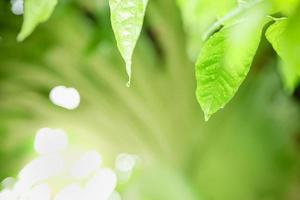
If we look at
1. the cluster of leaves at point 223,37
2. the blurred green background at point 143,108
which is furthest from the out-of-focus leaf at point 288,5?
the blurred green background at point 143,108

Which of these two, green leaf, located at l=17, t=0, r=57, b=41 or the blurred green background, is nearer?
green leaf, located at l=17, t=0, r=57, b=41

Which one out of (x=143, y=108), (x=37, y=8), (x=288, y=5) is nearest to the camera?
(x=288, y=5)

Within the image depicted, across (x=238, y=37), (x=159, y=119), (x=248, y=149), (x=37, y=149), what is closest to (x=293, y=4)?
(x=238, y=37)

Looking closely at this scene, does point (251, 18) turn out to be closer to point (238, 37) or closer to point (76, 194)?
point (238, 37)

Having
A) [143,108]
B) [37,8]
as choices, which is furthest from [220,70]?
[143,108]

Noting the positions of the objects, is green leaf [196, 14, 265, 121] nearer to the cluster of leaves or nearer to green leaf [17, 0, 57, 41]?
the cluster of leaves

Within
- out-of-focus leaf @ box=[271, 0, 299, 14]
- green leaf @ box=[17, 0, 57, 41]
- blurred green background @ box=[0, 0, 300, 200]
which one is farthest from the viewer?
blurred green background @ box=[0, 0, 300, 200]

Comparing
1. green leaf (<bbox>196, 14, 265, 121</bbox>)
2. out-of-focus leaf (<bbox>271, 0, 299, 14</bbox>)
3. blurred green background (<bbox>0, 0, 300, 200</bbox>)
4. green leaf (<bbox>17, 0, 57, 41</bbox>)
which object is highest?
out-of-focus leaf (<bbox>271, 0, 299, 14</bbox>)

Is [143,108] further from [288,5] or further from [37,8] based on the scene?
[288,5]

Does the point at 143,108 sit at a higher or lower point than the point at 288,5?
lower

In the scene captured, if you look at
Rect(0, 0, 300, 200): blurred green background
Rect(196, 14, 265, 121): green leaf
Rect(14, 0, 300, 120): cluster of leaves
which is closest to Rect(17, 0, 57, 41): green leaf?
Rect(14, 0, 300, 120): cluster of leaves
